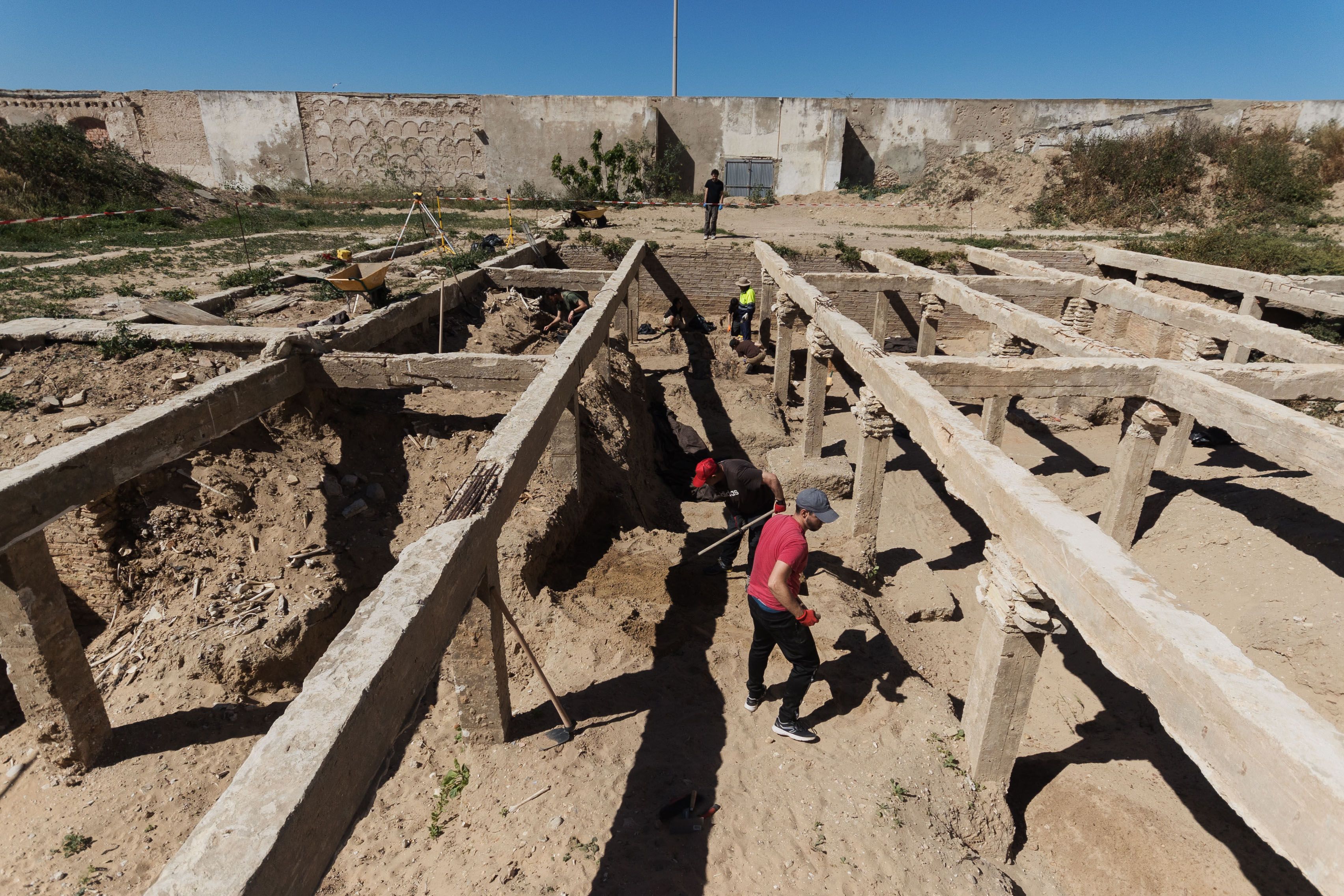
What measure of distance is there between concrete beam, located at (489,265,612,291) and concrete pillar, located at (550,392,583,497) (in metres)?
5.60

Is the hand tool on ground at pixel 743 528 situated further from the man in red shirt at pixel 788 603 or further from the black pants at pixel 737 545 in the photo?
the man in red shirt at pixel 788 603

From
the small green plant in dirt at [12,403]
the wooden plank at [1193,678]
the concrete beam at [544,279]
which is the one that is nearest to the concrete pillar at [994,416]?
the wooden plank at [1193,678]

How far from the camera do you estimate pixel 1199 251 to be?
13.3 meters

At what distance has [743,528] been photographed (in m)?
6.07

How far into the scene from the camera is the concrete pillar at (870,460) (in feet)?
23.5

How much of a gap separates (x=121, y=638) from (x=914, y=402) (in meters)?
6.29

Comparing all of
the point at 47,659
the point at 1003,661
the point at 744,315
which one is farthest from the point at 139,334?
the point at 744,315

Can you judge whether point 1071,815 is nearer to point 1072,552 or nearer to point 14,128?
point 1072,552

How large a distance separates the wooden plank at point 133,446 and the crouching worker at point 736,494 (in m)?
4.00

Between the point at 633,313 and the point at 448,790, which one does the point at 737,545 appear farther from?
the point at 633,313

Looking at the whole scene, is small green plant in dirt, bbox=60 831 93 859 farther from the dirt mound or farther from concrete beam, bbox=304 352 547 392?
Answer: the dirt mound

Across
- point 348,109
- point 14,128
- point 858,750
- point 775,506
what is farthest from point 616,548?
point 348,109

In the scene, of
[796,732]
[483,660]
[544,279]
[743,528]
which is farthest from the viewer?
[544,279]

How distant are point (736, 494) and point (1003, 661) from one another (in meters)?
3.14
